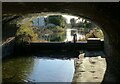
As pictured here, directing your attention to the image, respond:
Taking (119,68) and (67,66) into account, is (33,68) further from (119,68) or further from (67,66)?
(119,68)

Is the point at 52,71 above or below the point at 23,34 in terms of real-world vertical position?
below

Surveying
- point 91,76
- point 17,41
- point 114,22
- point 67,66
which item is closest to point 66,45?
point 17,41

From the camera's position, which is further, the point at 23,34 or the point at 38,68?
the point at 23,34

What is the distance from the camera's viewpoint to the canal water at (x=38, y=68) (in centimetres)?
1192

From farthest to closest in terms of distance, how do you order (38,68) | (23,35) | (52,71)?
(23,35) < (38,68) < (52,71)

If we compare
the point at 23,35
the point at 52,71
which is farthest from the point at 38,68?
the point at 23,35

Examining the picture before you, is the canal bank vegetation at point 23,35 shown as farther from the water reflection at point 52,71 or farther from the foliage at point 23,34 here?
Answer: the water reflection at point 52,71

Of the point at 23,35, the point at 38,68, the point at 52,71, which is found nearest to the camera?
the point at 52,71

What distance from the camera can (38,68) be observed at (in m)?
14.4

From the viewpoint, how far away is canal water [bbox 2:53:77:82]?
1192 cm

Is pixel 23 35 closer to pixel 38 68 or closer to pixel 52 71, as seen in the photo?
pixel 38 68

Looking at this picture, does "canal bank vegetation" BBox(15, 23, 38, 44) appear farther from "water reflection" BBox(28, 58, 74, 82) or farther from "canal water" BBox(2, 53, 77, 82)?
"water reflection" BBox(28, 58, 74, 82)

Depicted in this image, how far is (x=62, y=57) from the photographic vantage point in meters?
17.6

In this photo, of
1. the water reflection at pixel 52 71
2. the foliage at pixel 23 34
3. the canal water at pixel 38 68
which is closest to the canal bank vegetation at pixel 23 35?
the foliage at pixel 23 34
